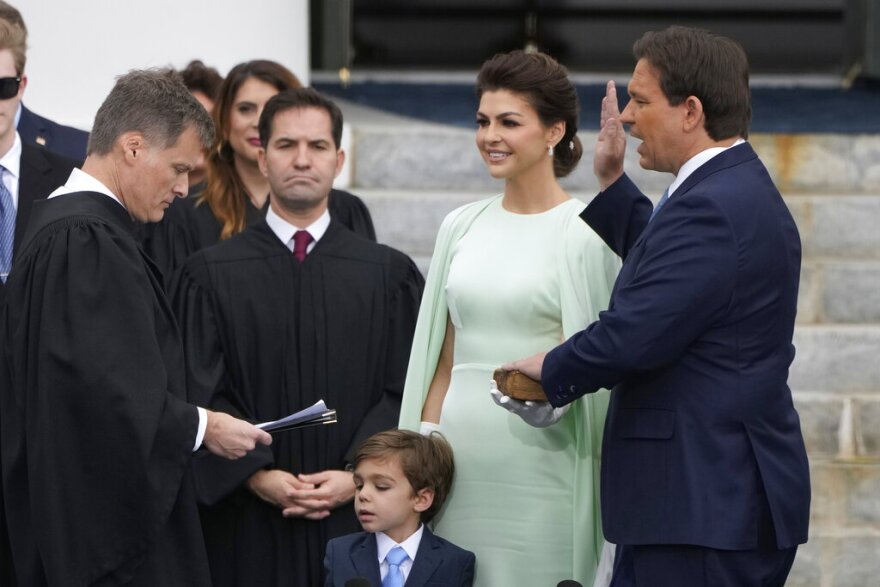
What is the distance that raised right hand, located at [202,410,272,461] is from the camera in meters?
3.94

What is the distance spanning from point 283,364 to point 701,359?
1.53 m

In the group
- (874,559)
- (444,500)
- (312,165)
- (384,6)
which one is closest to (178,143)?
(312,165)

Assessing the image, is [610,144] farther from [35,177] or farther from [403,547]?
[35,177]

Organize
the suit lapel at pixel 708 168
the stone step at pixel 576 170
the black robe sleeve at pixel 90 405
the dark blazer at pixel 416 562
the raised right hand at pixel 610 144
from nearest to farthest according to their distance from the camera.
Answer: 1. the suit lapel at pixel 708 168
2. the black robe sleeve at pixel 90 405
3. the raised right hand at pixel 610 144
4. the dark blazer at pixel 416 562
5. the stone step at pixel 576 170

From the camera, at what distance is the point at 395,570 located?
14.0 feet

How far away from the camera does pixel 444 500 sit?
14.2 feet

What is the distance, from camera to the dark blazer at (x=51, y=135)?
5.59 m

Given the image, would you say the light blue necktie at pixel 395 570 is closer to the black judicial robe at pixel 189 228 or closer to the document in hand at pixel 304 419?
the document in hand at pixel 304 419

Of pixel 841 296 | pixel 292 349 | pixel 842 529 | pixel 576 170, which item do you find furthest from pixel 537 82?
pixel 576 170

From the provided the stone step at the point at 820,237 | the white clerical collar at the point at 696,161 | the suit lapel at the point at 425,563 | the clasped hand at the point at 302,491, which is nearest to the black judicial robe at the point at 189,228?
the clasped hand at the point at 302,491

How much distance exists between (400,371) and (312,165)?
0.67 m

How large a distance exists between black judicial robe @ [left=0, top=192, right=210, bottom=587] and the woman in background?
141 centimetres

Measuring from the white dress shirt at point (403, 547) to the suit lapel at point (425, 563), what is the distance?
1.1 inches

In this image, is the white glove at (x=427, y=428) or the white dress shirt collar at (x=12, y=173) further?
the white dress shirt collar at (x=12, y=173)
